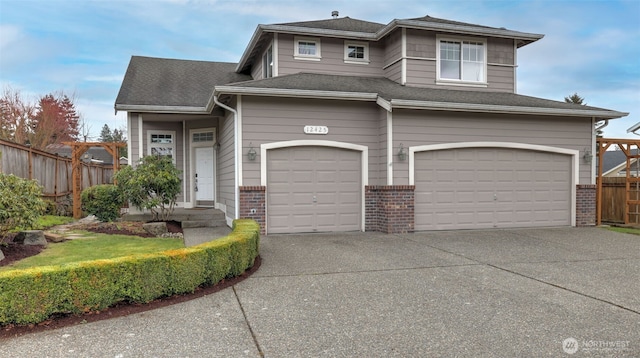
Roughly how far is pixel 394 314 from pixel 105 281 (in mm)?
3043

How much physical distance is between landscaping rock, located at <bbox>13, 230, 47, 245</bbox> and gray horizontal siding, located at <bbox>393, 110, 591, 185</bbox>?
295 inches

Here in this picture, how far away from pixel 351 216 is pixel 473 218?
10.5 ft

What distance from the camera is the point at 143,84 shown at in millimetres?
12656

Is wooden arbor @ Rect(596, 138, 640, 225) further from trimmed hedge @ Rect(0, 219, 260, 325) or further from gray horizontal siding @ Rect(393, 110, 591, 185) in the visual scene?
trimmed hedge @ Rect(0, 219, 260, 325)

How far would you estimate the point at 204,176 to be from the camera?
13.1 meters

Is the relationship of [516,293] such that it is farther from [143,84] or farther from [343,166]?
[143,84]

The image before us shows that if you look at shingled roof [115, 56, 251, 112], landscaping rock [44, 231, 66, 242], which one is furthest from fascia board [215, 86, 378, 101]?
landscaping rock [44, 231, 66, 242]

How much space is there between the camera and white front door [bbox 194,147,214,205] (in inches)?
515

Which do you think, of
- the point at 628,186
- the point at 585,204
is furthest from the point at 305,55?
the point at 628,186

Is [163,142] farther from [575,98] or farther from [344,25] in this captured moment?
[575,98]

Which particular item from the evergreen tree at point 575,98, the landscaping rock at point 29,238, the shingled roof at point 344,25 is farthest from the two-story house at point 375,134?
the evergreen tree at point 575,98

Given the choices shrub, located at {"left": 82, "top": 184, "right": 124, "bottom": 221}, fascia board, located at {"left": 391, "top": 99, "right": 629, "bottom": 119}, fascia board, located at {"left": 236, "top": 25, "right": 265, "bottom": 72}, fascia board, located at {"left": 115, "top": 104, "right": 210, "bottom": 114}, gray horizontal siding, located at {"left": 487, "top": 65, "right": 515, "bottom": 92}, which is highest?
fascia board, located at {"left": 236, "top": 25, "right": 265, "bottom": 72}

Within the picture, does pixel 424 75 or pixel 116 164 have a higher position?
pixel 424 75

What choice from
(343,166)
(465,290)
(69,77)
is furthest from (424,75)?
(69,77)
